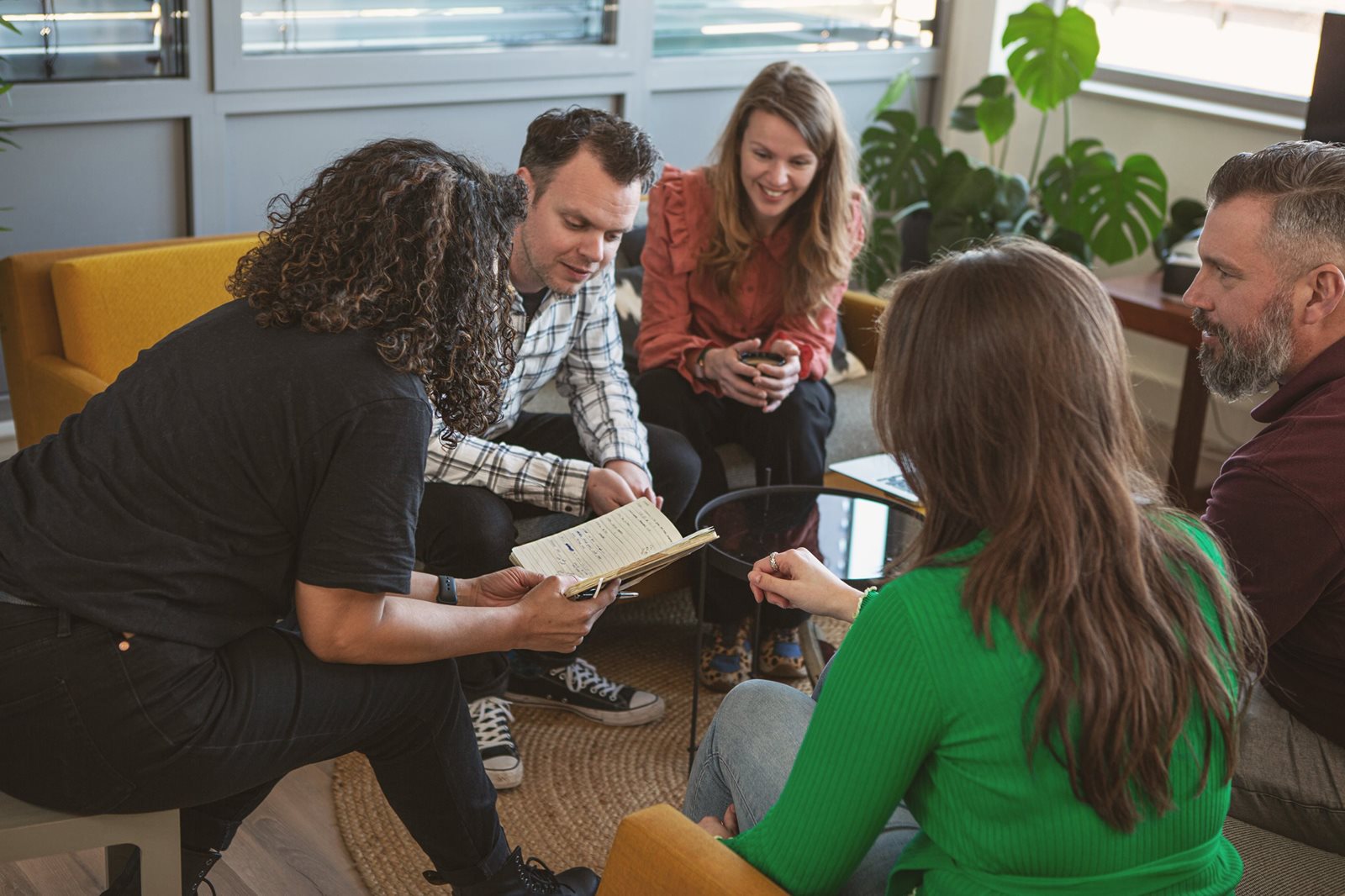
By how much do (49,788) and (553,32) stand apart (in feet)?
9.17

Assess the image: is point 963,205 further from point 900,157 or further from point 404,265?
point 404,265

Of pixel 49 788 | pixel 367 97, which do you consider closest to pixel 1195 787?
pixel 49 788

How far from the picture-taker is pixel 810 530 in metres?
2.32

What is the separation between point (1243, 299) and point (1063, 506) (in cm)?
88

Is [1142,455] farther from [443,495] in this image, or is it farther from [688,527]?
[688,527]

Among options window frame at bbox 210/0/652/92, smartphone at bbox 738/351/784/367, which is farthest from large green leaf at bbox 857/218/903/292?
smartphone at bbox 738/351/784/367

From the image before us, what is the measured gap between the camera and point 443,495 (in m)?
2.26

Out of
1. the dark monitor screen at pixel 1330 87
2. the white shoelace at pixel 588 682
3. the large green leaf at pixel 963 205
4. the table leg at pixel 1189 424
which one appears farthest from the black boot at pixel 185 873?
the large green leaf at pixel 963 205

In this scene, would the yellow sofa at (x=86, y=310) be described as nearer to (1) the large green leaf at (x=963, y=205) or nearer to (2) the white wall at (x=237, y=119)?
(2) the white wall at (x=237, y=119)

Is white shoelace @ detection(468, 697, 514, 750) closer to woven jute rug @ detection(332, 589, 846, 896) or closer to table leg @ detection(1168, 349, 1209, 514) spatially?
woven jute rug @ detection(332, 589, 846, 896)

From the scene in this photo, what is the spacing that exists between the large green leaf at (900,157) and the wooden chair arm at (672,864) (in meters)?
3.19

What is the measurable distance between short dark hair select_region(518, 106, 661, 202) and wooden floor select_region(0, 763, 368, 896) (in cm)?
Answer: 107

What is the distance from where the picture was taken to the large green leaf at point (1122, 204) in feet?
12.5

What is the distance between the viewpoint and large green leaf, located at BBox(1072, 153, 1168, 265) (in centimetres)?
381
